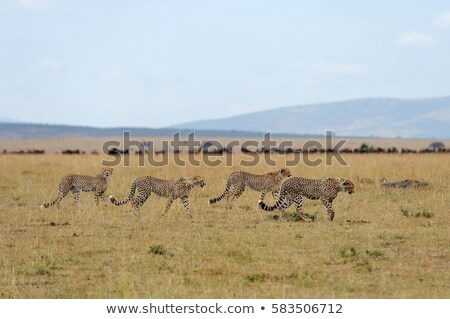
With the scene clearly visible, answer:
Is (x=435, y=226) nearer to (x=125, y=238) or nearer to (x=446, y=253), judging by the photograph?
(x=446, y=253)

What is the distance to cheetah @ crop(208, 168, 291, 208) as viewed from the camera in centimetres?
1410

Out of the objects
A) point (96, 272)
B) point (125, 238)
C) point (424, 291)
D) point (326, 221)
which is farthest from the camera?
point (326, 221)

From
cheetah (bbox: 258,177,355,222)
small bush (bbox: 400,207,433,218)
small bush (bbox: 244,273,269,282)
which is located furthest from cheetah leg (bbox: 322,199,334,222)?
small bush (bbox: 244,273,269,282)

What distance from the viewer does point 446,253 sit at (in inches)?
362

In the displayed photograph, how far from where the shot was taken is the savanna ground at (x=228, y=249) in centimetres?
741

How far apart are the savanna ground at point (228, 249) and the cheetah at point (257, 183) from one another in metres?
0.30

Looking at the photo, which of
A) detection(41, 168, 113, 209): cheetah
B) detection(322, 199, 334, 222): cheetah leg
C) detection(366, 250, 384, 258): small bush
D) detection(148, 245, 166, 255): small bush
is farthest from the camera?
detection(41, 168, 113, 209): cheetah

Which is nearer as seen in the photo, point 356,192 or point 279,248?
point 279,248

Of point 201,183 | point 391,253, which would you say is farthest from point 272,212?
point 391,253

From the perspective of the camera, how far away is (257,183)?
14.2m

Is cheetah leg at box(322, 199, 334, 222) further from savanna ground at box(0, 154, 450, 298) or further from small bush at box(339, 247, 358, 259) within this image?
small bush at box(339, 247, 358, 259)

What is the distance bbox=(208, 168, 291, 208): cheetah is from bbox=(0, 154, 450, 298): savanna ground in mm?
298
